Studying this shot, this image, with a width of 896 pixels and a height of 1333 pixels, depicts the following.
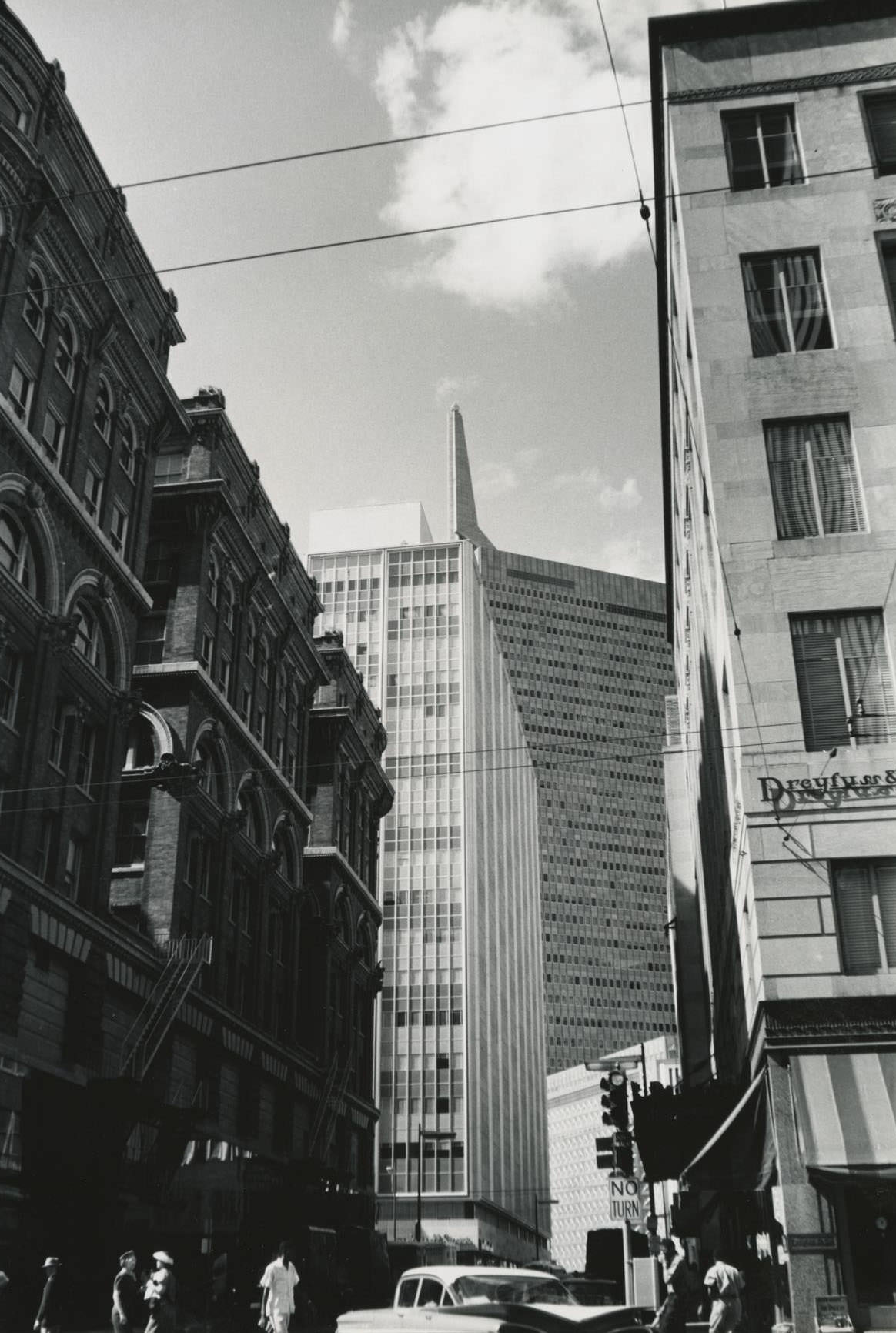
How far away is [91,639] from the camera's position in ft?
121

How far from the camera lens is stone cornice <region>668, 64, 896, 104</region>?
91.2 ft

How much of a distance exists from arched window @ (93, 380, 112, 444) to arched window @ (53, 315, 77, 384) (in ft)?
5.75

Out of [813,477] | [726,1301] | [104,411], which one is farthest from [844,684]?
[104,411]

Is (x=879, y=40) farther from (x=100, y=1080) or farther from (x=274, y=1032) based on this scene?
(x=274, y=1032)

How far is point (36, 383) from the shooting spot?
3394 centimetres

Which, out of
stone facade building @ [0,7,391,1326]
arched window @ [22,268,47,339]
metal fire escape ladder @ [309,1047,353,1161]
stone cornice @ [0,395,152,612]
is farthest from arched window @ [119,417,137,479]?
metal fire escape ladder @ [309,1047,353,1161]

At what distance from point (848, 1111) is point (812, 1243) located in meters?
2.03

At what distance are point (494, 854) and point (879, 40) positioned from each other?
386 feet

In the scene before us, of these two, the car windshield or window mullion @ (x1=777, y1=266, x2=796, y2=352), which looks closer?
the car windshield

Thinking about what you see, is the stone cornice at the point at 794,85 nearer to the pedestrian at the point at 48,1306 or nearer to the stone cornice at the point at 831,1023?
the stone cornice at the point at 831,1023

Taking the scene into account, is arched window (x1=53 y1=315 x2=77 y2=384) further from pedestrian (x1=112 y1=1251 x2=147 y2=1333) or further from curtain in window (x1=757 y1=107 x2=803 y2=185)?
pedestrian (x1=112 y1=1251 x2=147 y2=1333)

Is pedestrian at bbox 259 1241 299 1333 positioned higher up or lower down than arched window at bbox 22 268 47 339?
lower down

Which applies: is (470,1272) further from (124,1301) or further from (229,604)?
(229,604)

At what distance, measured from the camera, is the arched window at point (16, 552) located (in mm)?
31844
